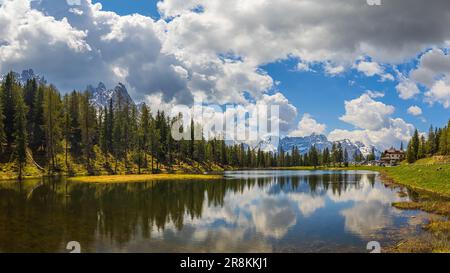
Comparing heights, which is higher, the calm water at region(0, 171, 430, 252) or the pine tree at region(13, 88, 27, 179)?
the pine tree at region(13, 88, 27, 179)

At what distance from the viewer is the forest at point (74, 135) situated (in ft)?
333

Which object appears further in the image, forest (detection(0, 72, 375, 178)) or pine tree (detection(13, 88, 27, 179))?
forest (detection(0, 72, 375, 178))

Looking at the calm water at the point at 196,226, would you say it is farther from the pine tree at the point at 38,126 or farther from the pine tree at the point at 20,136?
the pine tree at the point at 38,126

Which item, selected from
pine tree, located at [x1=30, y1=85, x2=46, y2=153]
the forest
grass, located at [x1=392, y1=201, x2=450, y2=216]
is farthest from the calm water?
pine tree, located at [x1=30, y1=85, x2=46, y2=153]

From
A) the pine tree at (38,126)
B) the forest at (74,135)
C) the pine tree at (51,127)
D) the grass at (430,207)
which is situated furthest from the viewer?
the pine tree at (38,126)

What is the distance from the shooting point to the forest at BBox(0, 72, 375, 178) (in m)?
102

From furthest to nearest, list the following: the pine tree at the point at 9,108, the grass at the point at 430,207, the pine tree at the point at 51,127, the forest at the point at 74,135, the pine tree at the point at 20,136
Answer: the pine tree at the point at 51,127 → the pine tree at the point at 9,108 → the forest at the point at 74,135 → the pine tree at the point at 20,136 → the grass at the point at 430,207

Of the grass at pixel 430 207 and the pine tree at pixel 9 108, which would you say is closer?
the grass at pixel 430 207

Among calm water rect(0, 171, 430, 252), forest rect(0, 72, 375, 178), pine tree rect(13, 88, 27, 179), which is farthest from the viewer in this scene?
forest rect(0, 72, 375, 178)

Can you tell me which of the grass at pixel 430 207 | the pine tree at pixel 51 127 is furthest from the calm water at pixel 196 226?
the pine tree at pixel 51 127

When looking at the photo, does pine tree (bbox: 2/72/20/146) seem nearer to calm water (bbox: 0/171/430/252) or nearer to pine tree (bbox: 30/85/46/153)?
pine tree (bbox: 30/85/46/153)

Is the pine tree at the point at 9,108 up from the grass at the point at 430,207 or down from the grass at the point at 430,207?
up

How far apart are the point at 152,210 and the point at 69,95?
115 metres
